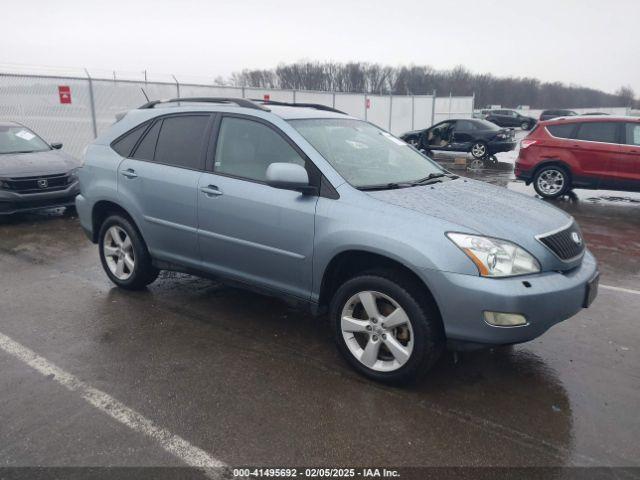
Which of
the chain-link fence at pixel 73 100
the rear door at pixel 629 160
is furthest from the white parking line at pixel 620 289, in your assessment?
Result: the chain-link fence at pixel 73 100

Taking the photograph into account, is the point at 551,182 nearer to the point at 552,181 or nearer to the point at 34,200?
→ the point at 552,181

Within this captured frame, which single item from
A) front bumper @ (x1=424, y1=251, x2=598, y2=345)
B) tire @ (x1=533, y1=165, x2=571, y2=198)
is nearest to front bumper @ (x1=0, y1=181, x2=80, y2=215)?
front bumper @ (x1=424, y1=251, x2=598, y2=345)

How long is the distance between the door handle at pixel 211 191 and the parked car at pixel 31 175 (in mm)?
5252

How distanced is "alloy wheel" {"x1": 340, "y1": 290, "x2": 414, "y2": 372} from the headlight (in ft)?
1.79

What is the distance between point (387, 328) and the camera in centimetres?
325

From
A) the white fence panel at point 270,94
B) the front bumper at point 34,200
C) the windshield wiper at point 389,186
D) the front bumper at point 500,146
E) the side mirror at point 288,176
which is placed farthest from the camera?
the white fence panel at point 270,94

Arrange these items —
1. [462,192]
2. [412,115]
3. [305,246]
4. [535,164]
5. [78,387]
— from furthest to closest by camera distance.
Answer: [412,115] → [535,164] → [462,192] → [305,246] → [78,387]

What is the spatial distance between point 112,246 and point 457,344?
360 cm

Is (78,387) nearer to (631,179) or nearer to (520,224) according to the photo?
(520,224)

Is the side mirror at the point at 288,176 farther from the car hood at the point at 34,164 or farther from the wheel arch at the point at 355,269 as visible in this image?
the car hood at the point at 34,164

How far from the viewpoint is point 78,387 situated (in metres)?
3.29

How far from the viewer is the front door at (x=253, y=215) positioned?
3572 mm

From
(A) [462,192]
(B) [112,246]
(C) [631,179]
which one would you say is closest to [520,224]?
(A) [462,192]

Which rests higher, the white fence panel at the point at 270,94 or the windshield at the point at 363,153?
the white fence panel at the point at 270,94
